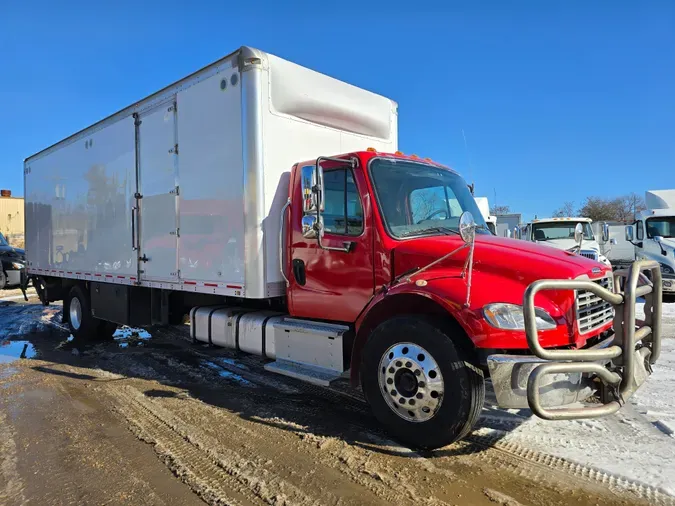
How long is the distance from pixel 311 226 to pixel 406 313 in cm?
121

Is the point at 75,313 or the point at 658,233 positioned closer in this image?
the point at 75,313

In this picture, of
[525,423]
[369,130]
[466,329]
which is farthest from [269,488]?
[369,130]

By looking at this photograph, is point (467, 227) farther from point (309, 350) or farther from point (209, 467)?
point (209, 467)

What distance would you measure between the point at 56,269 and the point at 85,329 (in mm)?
1645

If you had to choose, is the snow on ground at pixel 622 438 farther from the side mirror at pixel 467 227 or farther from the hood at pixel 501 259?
the side mirror at pixel 467 227

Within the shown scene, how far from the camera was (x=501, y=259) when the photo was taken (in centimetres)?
365

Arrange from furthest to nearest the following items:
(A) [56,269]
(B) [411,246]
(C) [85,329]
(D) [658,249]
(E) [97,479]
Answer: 1. (D) [658,249]
2. (A) [56,269]
3. (C) [85,329]
4. (B) [411,246]
5. (E) [97,479]

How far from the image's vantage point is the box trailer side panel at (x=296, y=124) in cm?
502

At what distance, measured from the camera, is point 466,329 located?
335cm

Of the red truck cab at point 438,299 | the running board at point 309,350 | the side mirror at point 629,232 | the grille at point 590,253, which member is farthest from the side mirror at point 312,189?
the side mirror at point 629,232

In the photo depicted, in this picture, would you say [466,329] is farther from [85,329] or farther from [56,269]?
[56,269]

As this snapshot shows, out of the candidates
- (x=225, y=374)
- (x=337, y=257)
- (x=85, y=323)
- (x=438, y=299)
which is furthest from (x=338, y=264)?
(x=85, y=323)

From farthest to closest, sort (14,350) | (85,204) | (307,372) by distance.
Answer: (85,204) → (14,350) → (307,372)

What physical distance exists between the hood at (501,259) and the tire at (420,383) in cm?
54
